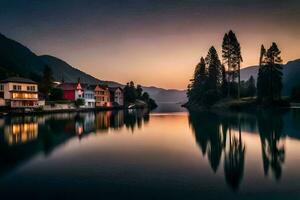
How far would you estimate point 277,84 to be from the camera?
81.4m

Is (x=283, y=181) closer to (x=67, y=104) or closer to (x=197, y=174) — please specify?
(x=197, y=174)

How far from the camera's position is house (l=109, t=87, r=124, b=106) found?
450 feet

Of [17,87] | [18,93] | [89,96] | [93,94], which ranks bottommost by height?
[89,96]

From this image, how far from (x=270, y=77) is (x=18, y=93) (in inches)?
2869

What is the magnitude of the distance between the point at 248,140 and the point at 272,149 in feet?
15.2

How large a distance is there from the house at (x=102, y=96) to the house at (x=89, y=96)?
2.77 m

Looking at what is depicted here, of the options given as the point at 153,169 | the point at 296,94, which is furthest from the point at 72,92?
the point at 153,169

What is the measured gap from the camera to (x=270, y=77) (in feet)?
270

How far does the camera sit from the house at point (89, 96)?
113319mm

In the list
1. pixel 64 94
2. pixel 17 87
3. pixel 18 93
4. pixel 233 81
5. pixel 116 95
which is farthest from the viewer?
pixel 116 95

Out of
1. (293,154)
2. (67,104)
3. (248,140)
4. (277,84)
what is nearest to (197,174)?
(293,154)

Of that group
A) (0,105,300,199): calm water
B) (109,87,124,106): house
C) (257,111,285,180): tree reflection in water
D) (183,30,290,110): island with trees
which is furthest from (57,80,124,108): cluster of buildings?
(257,111,285,180): tree reflection in water

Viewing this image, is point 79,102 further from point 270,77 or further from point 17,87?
point 270,77

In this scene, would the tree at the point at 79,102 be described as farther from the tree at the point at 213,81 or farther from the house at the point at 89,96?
the tree at the point at 213,81
